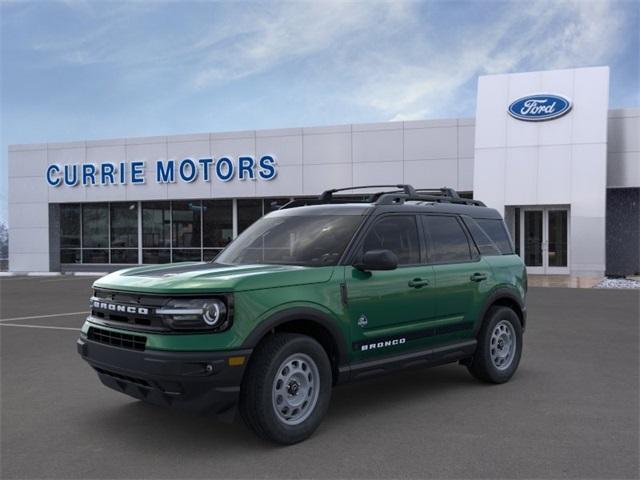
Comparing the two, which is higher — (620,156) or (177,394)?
(620,156)

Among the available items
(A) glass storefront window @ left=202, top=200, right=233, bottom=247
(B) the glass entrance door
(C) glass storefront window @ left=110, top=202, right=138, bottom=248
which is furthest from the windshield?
(C) glass storefront window @ left=110, top=202, right=138, bottom=248

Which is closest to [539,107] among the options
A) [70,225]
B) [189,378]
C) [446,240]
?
[446,240]

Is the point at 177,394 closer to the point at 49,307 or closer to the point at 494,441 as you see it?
the point at 494,441

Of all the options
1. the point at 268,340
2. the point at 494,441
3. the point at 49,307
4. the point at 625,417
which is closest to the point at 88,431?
the point at 268,340

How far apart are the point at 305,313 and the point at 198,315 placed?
84 cm

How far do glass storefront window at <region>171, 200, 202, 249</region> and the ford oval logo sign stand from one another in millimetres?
14490

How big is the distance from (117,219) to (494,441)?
1112 inches

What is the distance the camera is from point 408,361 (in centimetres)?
568

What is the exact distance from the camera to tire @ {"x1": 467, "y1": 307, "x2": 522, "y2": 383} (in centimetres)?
656

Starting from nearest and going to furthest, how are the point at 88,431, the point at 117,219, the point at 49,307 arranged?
1. the point at 88,431
2. the point at 49,307
3. the point at 117,219

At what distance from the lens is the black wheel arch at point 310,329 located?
4.58 m

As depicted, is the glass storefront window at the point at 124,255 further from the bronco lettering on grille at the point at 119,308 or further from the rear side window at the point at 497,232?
the bronco lettering on grille at the point at 119,308

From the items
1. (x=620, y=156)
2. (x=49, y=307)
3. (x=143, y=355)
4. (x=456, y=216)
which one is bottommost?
(x=49, y=307)

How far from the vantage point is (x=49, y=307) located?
1476cm
